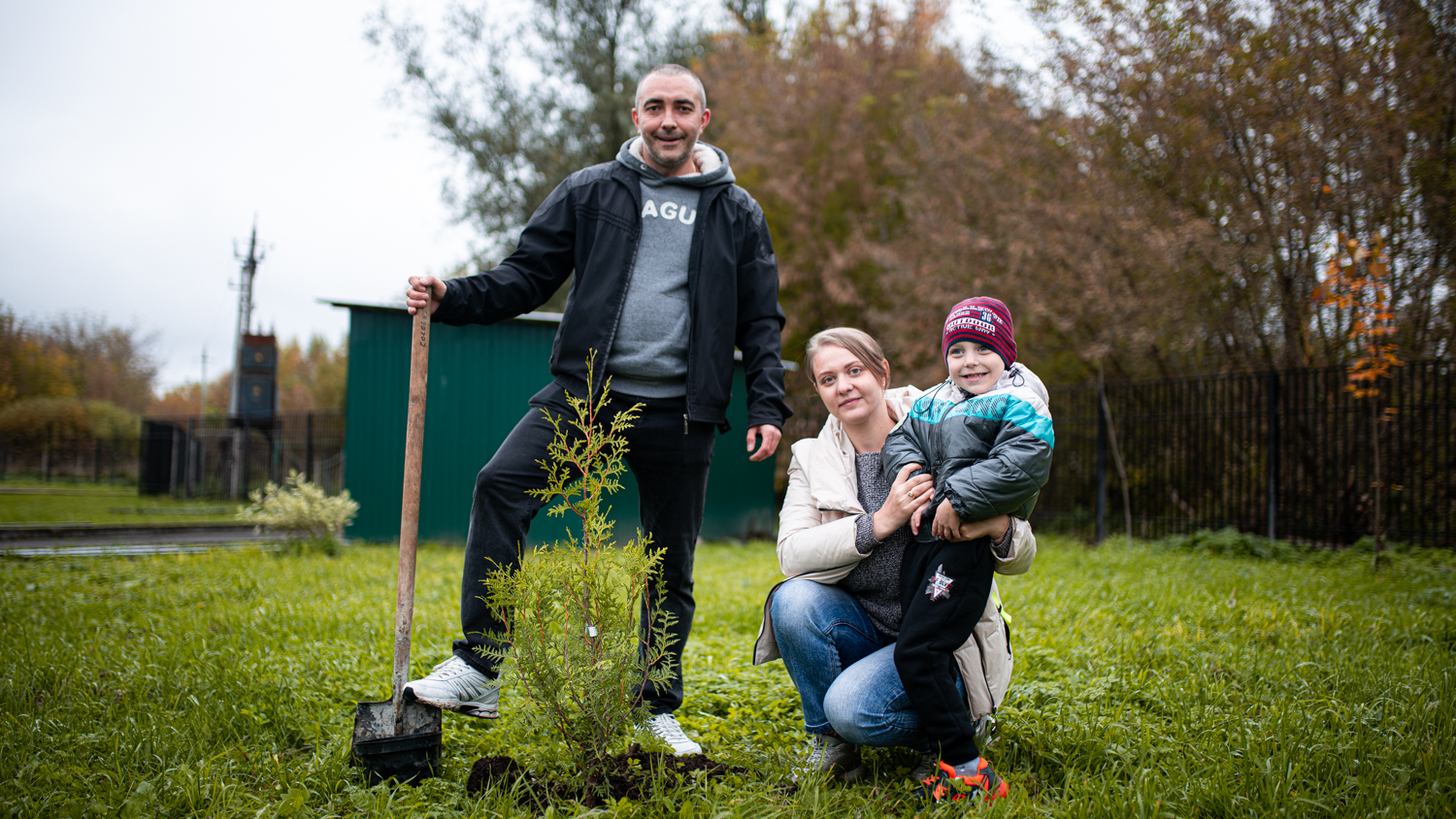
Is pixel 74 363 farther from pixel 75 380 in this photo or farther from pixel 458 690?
pixel 458 690

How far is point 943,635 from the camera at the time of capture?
1944mm

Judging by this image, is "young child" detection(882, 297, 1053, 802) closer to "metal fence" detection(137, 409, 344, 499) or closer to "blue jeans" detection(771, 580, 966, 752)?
"blue jeans" detection(771, 580, 966, 752)

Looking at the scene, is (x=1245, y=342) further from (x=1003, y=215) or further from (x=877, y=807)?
(x=877, y=807)

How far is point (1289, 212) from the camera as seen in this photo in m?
7.68

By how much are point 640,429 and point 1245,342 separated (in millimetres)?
8594

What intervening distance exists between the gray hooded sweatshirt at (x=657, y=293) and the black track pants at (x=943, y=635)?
0.98 metres

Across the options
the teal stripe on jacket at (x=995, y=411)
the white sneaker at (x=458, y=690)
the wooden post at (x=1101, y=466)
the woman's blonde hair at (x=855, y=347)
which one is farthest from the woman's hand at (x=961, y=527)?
the wooden post at (x=1101, y=466)

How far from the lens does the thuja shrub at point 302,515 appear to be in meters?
7.54

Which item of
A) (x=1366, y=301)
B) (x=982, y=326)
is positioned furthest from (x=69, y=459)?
(x=1366, y=301)

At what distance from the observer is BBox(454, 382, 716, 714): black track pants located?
7.27ft

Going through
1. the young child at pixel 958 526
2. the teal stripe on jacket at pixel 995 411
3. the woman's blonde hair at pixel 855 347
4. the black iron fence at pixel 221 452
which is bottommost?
the black iron fence at pixel 221 452

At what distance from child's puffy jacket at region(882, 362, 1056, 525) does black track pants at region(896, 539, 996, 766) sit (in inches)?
4.7

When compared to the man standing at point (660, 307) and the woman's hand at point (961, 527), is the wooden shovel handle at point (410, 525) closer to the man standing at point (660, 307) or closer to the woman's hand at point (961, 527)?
the man standing at point (660, 307)

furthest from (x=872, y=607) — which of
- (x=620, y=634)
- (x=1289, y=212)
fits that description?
(x=1289, y=212)
